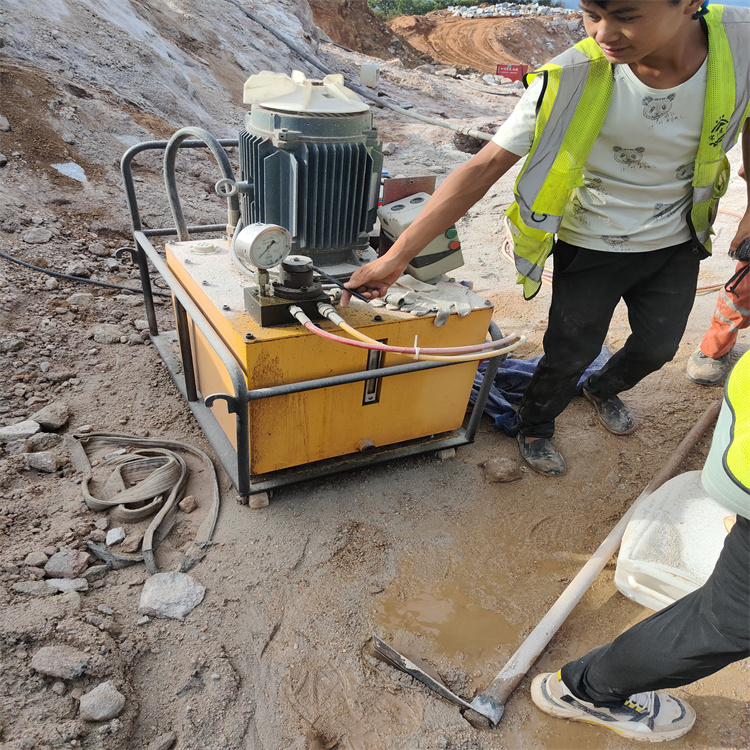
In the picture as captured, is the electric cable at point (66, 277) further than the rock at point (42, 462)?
Yes

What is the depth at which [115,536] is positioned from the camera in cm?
210

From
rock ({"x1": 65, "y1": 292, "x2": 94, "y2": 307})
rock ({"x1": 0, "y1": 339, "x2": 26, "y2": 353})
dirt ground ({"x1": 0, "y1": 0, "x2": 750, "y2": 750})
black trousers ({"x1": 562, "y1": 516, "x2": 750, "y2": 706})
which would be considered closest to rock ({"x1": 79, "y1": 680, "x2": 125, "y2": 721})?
dirt ground ({"x1": 0, "y1": 0, "x2": 750, "y2": 750})

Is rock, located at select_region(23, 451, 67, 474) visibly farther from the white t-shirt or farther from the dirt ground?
the white t-shirt

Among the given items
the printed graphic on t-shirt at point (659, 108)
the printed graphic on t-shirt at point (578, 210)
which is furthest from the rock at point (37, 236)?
the printed graphic on t-shirt at point (659, 108)

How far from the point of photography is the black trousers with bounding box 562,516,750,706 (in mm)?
1120

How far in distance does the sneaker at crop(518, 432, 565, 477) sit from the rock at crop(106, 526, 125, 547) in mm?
1763

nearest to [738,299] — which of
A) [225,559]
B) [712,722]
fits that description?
[712,722]

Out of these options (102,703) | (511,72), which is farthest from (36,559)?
(511,72)

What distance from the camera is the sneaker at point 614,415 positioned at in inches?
111

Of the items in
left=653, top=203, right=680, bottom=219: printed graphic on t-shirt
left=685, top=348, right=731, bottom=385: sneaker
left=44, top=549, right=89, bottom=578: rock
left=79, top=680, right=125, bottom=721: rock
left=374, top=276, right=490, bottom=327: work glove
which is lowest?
left=44, top=549, right=89, bottom=578: rock

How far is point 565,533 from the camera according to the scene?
7.68ft

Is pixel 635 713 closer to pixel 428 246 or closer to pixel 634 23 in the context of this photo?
pixel 428 246

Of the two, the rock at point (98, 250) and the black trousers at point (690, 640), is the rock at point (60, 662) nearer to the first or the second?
the black trousers at point (690, 640)

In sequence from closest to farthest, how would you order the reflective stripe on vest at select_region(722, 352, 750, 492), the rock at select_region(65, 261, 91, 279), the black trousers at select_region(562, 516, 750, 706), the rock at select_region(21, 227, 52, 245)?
the reflective stripe on vest at select_region(722, 352, 750, 492)
the black trousers at select_region(562, 516, 750, 706)
the rock at select_region(65, 261, 91, 279)
the rock at select_region(21, 227, 52, 245)
